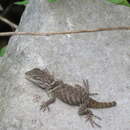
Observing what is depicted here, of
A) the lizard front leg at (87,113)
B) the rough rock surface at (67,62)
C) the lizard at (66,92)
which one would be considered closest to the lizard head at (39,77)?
the lizard at (66,92)

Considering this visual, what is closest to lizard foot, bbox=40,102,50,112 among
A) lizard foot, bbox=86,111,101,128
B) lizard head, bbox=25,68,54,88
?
lizard head, bbox=25,68,54,88

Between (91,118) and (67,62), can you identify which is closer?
(91,118)

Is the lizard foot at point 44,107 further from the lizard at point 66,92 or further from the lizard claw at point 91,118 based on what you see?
the lizard claw at point 91,118

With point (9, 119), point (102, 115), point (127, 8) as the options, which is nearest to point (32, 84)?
point (9, 119)

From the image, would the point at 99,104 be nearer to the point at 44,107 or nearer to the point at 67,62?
the point at 44,107

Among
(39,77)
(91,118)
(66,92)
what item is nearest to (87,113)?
(91,118)
